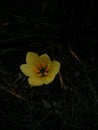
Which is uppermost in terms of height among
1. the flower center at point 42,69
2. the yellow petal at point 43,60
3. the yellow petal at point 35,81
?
the yellow petal at point 43,60

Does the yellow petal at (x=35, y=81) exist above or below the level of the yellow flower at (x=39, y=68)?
below

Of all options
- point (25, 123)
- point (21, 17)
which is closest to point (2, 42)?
point (21, 17)

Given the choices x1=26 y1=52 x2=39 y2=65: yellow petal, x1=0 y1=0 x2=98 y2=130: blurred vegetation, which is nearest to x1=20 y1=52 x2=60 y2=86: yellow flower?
x1=26 y1=52 x2=39 y2=65: yellow petal

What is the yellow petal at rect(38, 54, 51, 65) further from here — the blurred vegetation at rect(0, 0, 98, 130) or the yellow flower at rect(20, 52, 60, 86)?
the blurred vegetation at rect(0, 0, 98, 130)

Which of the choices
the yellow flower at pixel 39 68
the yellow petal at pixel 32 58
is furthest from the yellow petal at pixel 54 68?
the yellow petal at pixel 32 58

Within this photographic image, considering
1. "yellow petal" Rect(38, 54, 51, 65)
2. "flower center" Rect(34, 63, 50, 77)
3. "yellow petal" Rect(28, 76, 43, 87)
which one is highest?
"yellow petal" Rect(38, 54, 51, 65)

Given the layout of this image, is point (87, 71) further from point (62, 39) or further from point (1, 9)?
point (1, 9)

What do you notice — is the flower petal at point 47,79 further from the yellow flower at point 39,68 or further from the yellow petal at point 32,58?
the yellow petal at point 32,58
